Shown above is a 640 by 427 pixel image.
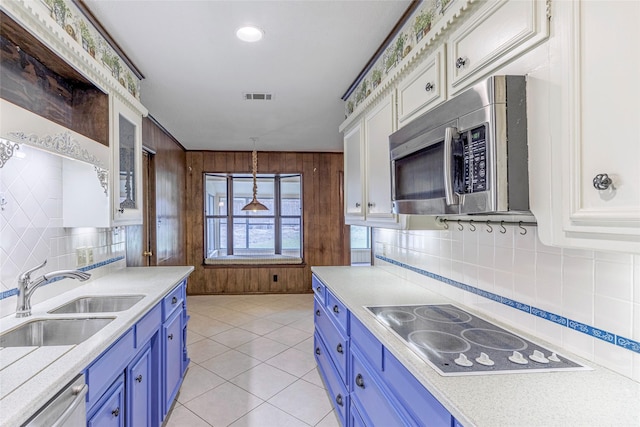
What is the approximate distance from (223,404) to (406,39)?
2776 millimetres

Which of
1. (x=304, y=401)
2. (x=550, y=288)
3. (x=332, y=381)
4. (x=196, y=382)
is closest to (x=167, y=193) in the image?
(x=196, y=382)

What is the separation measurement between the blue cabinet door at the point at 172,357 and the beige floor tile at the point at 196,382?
9 cm

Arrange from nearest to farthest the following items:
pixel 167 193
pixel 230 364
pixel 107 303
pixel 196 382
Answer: pixel 107 303 < pixel 196 382 < pixel 230 364 < pixel 167 193

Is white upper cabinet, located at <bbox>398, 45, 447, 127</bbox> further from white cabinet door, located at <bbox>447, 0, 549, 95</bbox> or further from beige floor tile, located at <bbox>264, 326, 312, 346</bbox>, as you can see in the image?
beige floor tile, located at <bbox>264, 326, 312, 346</bbox>

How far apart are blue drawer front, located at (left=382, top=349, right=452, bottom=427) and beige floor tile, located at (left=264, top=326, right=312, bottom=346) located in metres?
2.41

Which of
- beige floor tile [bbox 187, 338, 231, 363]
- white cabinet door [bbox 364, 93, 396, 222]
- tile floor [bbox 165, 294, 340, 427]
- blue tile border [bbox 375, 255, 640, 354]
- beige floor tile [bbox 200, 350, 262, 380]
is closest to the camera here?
blue tile border [bbox 375, 255, 640, 354]

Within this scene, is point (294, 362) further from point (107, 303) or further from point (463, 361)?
point (463, 361)

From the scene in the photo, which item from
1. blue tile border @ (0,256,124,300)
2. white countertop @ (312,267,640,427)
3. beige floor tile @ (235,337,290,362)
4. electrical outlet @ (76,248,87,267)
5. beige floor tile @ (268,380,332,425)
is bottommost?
beige floor tile @ (268,380,332,425)

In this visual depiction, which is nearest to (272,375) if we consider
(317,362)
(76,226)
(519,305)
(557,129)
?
(317,362)

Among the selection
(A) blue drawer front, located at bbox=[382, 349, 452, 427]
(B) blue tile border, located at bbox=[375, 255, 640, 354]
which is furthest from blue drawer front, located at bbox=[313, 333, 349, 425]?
(B) blue tile border, located at bbox=[375, 255, 640, 354]

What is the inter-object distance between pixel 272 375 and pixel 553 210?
2.65 m

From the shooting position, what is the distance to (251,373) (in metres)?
2.91

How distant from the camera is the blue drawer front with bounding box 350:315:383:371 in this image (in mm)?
1458

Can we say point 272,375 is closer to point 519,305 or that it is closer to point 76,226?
point 76,226
